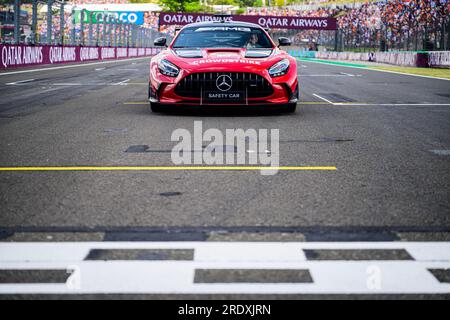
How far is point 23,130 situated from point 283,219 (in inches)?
200

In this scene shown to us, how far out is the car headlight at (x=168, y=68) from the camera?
9419 millimetres

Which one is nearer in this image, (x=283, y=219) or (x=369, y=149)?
(x=283, y=219)

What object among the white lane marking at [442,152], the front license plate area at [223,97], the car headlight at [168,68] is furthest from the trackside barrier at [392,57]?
the white lane marking at [442,152]

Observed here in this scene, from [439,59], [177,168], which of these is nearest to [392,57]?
[439,59]

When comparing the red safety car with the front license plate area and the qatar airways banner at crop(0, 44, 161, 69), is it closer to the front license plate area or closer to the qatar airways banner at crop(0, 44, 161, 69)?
the front license plate area

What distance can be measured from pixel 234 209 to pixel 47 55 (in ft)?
96.1

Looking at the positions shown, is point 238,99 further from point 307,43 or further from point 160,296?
point 307,43

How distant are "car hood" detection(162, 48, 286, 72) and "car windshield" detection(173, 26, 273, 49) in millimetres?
559

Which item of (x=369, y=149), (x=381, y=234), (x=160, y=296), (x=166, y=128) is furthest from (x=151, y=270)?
(x=166, y=128)

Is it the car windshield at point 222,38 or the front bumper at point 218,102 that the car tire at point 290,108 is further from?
the car windshield at point 222,38

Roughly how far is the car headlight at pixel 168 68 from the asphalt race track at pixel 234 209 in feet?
3.85

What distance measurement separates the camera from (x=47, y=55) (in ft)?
104

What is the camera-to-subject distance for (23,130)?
809cm

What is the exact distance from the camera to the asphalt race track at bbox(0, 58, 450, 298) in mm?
3012
